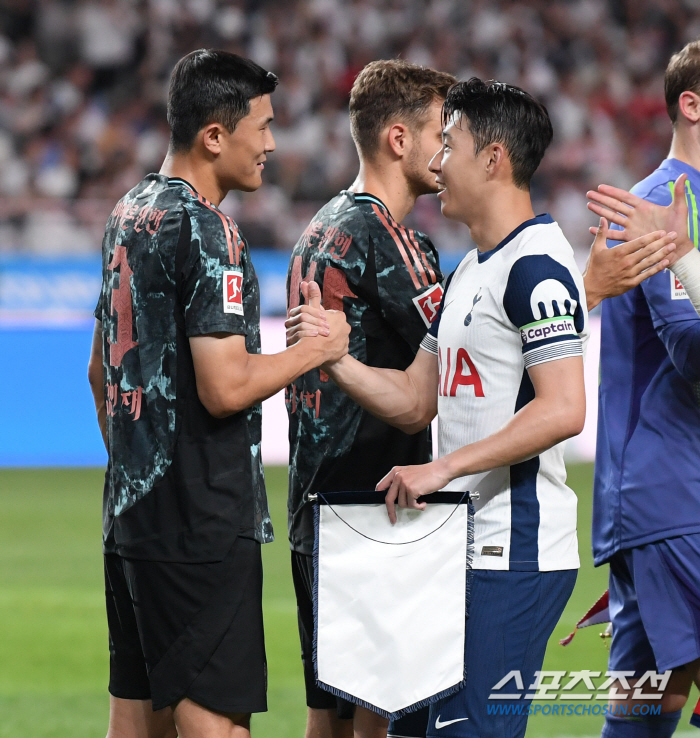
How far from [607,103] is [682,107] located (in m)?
13.6

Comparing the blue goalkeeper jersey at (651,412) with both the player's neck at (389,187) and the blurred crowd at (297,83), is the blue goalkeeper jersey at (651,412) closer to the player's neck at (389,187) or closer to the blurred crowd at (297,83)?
the player's neck at (389,187)

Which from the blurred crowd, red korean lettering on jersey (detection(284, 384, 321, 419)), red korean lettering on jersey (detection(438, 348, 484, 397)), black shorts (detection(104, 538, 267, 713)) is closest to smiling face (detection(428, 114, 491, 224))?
red korean lettering on jersey (detection(438, 348, 484, 397))

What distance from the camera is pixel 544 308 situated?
8.16 ft

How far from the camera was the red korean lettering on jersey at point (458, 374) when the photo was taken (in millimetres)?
2633

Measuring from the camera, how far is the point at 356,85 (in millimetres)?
3646

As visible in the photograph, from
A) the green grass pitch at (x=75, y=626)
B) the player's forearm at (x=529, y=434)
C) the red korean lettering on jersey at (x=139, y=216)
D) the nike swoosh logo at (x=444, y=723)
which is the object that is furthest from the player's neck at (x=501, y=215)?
the green grass pitch at (x=75, y=626)

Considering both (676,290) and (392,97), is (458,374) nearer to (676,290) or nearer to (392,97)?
(676,290)

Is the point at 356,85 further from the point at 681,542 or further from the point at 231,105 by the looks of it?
the point at 681,542

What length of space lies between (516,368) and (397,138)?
3.90ft

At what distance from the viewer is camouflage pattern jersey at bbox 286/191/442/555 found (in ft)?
10.7

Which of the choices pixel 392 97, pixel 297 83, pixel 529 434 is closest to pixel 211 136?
pixel 392 97

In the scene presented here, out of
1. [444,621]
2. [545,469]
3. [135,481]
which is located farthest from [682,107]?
[135,481]

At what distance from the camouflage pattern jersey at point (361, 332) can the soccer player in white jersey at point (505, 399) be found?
49cm

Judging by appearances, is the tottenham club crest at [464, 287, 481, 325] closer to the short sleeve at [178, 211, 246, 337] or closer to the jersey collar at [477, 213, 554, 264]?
the jersey collar at [477, 213, 554, 264]
